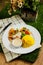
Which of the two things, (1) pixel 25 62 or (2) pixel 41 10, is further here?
(2) pixel 41 10

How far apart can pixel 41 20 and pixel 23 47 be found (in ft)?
0.85

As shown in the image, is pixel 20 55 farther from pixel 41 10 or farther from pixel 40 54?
pixel 41 10

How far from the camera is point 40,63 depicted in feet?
2.67

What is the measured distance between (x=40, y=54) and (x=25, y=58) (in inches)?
3.2

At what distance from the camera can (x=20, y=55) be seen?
2.71 feet

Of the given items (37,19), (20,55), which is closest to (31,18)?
(37,19)

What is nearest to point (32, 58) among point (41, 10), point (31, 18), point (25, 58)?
point (25, 58)

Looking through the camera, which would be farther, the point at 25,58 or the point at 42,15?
the point at 42,15

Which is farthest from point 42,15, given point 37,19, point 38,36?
point 38,36

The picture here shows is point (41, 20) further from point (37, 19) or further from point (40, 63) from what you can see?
point (40, 63)

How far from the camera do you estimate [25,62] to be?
82 centimetres

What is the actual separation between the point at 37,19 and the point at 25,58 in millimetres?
304

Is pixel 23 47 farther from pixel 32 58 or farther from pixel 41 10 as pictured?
pixel 41 10

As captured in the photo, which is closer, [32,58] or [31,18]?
[32,58]
